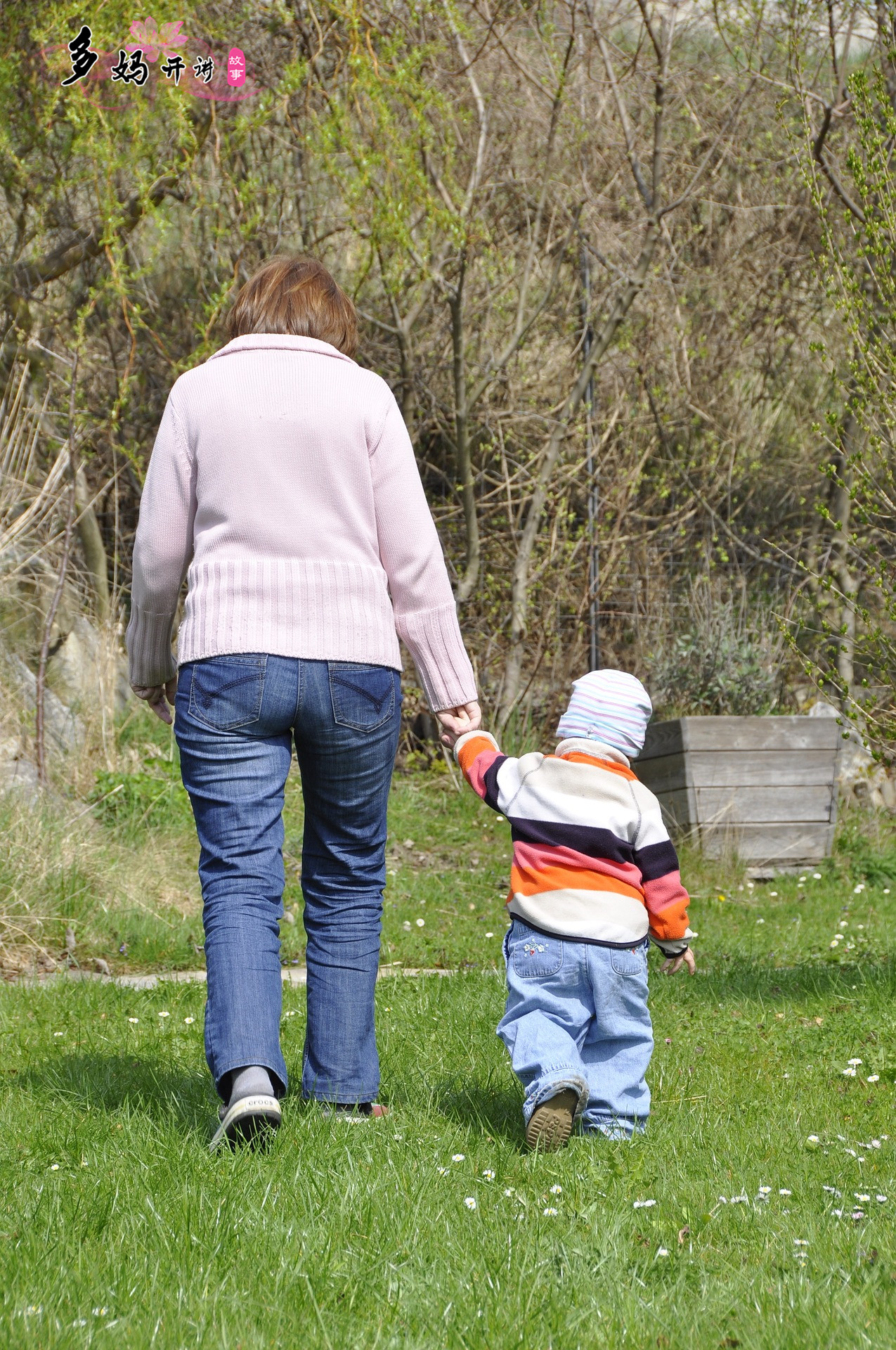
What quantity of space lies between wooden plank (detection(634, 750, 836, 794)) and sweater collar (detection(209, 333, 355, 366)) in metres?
4.49

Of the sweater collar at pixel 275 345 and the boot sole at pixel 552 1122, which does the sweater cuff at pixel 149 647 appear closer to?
the sweater collar at pixel 275 345

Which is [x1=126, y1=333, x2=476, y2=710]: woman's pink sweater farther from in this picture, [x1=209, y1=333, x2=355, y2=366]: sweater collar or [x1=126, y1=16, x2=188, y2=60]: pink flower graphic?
[x1=126, y1=16, x2=188, y2=60]: pink flower graphic

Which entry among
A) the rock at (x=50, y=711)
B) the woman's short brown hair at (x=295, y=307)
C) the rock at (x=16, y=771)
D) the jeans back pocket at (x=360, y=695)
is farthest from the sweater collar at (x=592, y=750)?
the rock at (x=50, y=711)

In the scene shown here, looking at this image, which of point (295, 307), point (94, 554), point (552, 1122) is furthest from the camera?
point (94, 554)

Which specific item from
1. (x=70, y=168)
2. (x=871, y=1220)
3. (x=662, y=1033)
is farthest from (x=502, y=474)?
(x=871, y=1220)

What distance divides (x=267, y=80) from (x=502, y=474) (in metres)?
2.70

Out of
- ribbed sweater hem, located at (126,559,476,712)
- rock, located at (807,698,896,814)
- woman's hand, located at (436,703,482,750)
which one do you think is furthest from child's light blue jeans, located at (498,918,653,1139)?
rock, located at (807,698,896,814)

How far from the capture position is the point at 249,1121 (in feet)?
7.82

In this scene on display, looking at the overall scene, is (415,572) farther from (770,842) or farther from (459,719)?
(770,842)

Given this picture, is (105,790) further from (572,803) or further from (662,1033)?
(572,803)

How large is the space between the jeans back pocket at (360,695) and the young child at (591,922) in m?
0.26

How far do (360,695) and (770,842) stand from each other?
187 inches

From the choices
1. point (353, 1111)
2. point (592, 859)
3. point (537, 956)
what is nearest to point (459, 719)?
point (592, 859)

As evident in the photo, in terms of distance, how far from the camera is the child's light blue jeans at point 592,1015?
2.62 m
